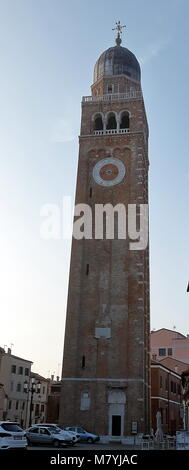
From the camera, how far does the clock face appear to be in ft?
140

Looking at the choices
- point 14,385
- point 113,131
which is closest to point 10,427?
point 113,131

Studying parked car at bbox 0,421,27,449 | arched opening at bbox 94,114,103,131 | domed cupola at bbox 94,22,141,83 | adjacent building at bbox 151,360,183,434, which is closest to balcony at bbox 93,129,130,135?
arched opening at bbox 94,114,103,131

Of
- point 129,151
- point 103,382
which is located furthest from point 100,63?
point 103,382

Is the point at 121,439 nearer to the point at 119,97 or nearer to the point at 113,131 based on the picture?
the point at 113,131

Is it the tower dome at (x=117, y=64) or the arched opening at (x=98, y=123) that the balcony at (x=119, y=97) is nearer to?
the arched opening at (x=98, y=123)

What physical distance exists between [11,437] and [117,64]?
126ft

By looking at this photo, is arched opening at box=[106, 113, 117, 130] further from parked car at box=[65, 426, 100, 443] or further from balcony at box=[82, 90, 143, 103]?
parked car at box=[65, 426, 100, 443]

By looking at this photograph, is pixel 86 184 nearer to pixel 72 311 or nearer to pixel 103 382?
pixel 72 311

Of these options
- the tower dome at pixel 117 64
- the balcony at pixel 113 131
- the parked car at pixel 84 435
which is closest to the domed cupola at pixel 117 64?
the tower dome at pixel 117 64

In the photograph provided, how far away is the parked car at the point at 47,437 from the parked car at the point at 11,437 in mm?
8404

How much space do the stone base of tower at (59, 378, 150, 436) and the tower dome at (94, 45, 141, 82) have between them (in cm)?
2882

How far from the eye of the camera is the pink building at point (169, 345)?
64875mm

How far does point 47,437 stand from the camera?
92.8 feet
